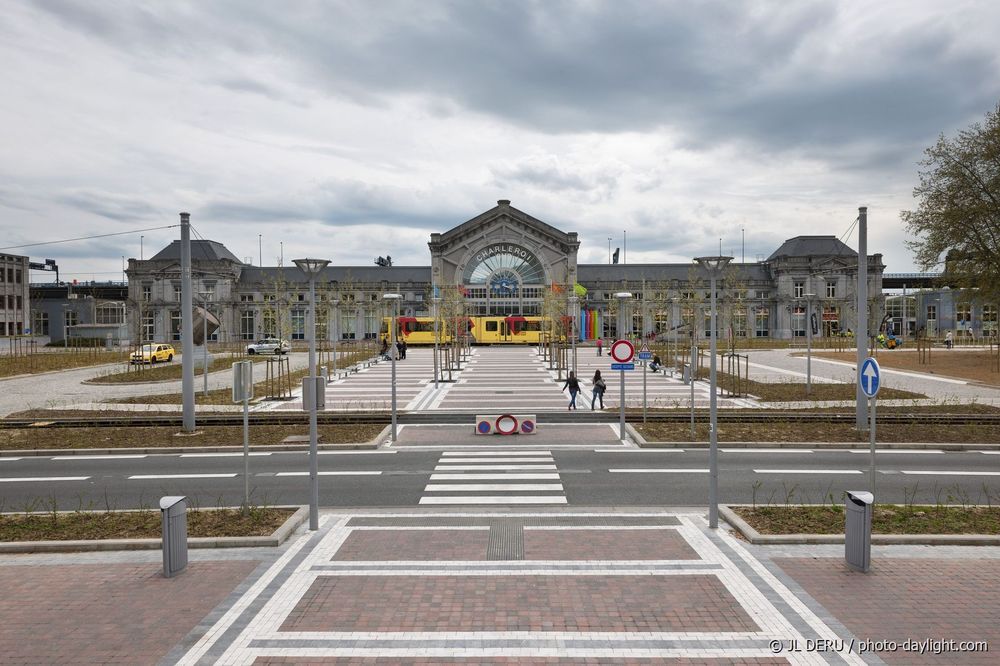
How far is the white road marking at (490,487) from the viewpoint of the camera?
46.4 feet

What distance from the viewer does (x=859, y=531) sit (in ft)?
30.5

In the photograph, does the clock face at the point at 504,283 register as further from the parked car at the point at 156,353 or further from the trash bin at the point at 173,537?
the trash bin at the point at 173,537

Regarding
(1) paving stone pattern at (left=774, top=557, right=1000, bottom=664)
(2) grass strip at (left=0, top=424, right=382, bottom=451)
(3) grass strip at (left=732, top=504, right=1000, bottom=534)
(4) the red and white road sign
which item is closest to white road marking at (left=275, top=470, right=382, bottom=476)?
(2) grass strip at (left=0, top=424, right=382, bottom=451)

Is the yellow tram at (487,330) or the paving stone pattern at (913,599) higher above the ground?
the yellow tram at (487,330)

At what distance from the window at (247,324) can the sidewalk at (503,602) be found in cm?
8845

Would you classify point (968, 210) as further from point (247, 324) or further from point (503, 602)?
point (247, 324)

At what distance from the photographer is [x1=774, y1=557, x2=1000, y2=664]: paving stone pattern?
747 centimetres

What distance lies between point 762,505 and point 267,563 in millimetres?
9434

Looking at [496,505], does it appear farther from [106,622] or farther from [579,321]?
[579,321]

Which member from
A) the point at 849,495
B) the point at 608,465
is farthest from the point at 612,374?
the point at 849,495

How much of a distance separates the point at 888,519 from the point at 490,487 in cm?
796

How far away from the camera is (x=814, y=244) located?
314ft

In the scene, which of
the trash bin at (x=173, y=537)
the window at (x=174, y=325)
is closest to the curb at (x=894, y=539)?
the trash bin at (x=173, y=537)

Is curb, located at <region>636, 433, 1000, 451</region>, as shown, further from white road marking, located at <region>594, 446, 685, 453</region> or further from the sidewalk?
the sidewalk
